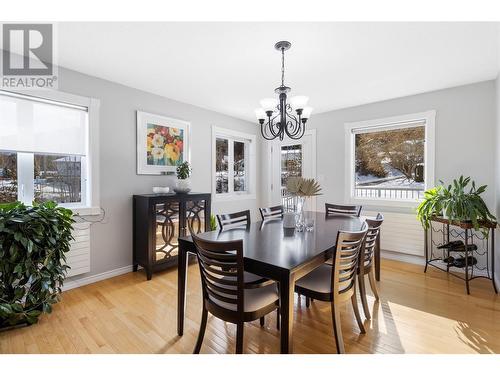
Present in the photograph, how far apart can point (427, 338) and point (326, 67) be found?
2541 millimetres

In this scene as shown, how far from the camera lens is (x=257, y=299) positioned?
5.35ft

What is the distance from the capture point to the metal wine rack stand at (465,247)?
9.25 ft

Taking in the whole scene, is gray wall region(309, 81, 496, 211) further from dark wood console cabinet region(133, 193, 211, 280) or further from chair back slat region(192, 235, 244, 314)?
chair back slat region(192, 235, 244, 314)

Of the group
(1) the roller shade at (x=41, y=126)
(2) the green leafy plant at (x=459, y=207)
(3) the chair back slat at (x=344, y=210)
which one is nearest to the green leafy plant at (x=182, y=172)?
(1) the roller shade at (x=41, y=126)

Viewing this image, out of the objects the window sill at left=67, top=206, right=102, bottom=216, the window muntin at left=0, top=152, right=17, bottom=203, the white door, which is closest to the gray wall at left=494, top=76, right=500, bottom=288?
the white door

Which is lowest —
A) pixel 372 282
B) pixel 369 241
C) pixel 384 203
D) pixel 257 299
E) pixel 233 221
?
pixel 372 282

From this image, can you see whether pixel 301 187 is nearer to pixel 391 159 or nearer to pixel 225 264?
pixel 225 264

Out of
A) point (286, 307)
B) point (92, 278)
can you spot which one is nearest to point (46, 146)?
point (92, 278)

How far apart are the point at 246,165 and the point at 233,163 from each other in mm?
392

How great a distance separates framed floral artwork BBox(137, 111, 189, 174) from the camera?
3.36 m

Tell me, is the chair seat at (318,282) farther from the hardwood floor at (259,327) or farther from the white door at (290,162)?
the white door at (290,162)

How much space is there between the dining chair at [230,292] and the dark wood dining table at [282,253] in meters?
A: 0.13

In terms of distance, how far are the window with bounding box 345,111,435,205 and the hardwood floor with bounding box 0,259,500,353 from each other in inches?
55.6

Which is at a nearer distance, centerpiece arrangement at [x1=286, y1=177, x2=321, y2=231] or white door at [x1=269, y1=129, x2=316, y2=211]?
centerpiece arrangement at [x1=286, y1=177, x2=321, y2=231]
